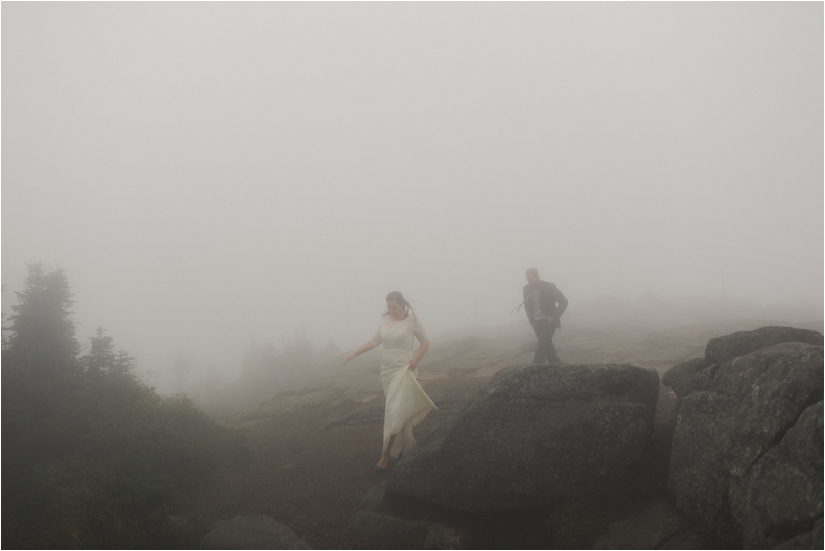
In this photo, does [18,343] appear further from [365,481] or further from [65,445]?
[365,481]

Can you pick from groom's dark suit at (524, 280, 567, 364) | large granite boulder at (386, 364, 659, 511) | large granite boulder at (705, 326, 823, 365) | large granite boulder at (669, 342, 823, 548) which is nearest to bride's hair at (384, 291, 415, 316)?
large granite boulder at (386, 364, 659, 511)

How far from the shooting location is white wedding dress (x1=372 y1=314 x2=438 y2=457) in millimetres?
9125

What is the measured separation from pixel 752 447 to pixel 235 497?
28.6 feet

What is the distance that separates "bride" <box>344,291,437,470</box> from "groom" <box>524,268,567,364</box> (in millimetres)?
5519

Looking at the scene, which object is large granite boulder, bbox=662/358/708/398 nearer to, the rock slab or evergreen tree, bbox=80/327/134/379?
the rock slab

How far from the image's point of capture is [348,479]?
8906mm

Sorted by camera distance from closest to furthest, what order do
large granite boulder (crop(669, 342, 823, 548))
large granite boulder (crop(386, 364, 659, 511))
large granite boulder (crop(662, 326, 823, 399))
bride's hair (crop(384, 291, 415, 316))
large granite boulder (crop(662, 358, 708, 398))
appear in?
large granite boulder (crop(669, 342, 823, 548)) → large granite boulder (crop(386, 364, 659, 511)) → large granite boulder (crop(662, 326, 823, 399)) → large granite boulder (crop(662, 358, 708, 398)) → bride's hair (crop(384, 291, 415, 316))

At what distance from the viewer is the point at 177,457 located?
9.32 m

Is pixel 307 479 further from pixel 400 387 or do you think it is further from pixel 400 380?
pixel 400 380

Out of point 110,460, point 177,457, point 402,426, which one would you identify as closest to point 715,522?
point 402,426

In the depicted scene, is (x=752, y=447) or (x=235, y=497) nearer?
(x=752, y=447)

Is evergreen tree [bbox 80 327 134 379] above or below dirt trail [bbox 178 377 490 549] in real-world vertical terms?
above

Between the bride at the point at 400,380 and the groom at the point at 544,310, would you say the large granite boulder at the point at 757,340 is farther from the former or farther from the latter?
the bride at the point at 400,380

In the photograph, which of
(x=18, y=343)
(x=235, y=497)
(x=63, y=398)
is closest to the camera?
(x=235, y=497)
